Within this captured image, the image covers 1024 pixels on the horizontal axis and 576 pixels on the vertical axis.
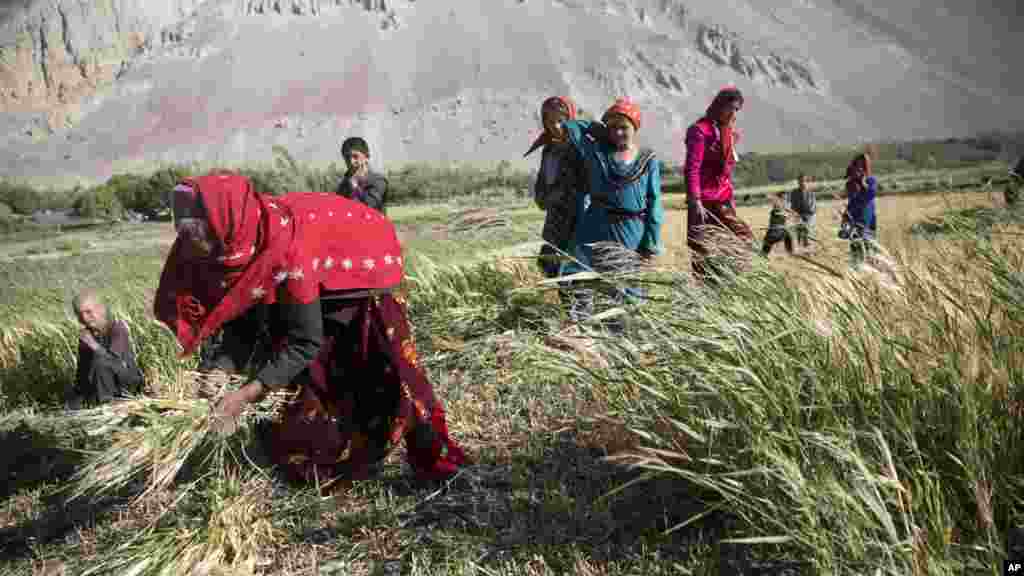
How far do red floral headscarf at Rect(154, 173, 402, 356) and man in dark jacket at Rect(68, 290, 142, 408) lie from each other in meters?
1.69

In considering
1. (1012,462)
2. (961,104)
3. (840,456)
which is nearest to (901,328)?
(1012,462)

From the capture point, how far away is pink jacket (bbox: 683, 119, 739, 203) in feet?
14.4

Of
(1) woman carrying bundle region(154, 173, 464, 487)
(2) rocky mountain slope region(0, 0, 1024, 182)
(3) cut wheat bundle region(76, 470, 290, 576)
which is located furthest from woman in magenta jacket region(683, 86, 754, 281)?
(2) rocky mountain slope region(0, 0, 1024, 182)

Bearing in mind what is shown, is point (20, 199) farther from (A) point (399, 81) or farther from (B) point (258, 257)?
(A) point (399, 81)

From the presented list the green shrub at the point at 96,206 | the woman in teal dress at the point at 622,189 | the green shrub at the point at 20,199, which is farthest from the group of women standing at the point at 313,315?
the green shrub at the point at 20,199

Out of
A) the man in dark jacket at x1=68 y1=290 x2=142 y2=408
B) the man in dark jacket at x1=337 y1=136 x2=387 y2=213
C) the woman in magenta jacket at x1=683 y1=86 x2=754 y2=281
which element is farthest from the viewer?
the man in dark jacket at x1=337 y1=136 x2=387 y2=213

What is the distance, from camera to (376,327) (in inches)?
102

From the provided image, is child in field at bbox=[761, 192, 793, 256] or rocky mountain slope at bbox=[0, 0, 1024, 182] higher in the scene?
rocky mountain slope at bbox=[0, 0, 1024, 182]

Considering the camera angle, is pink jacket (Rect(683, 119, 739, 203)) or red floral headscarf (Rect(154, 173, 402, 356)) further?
pink jacket (Rect(683, 119, 739, 203))

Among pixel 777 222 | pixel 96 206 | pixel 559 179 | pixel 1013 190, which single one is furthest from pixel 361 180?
pixel 96 206

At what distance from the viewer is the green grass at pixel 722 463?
1670 mm

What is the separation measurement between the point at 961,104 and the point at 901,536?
437 feet

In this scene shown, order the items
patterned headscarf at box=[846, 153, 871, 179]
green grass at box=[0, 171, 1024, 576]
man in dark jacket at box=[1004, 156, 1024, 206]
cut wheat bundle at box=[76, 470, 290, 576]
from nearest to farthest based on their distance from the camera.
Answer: green grass at box=[0, 171, 1024, 576] → cut wheat bundle at box=[76, 470, 290, 576] → man in dark jacket at box=[1004, 156, 1024, 206] → patterned headscarf at box=[846, 153, 871, 179]

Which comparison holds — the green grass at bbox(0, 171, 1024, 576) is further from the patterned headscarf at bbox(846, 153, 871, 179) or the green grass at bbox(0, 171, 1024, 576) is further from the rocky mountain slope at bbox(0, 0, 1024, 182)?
the rocky mountain slope at bbox(0, 0, 1024, 182)
